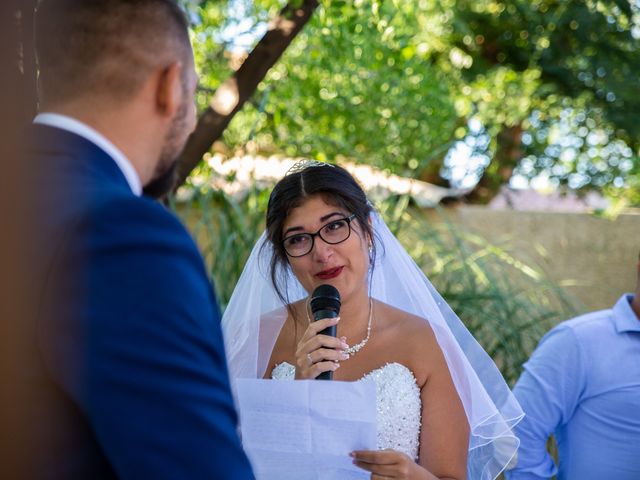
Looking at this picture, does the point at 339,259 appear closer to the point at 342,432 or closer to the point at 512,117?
the point at 342,432

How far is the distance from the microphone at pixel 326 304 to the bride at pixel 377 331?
0.20 m

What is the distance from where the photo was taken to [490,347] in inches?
211

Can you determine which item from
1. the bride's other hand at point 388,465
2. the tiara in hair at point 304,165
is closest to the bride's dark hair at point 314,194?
the tiara in hair at point 304,165

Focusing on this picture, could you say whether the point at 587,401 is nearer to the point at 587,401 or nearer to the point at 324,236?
the point at 587,401

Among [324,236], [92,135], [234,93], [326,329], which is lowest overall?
[326,329]

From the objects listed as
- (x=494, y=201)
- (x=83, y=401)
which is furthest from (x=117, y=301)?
(x=494, y=201)

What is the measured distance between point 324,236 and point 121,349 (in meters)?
1.97

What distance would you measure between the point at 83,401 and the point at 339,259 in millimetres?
1923

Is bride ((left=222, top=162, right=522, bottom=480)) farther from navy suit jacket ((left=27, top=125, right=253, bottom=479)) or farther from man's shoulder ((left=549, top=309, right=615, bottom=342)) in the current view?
navy suit jacket ((left=27, top=125, right=253, bottom=479))

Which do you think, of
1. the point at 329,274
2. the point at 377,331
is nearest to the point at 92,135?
the point at 329,274

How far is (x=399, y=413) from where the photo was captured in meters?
3.02

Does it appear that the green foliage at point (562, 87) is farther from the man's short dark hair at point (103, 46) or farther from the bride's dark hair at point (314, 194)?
the man's short dark hair at point (103, 46)

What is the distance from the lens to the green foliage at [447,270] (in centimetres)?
525

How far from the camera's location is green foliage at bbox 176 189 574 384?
5.25m
